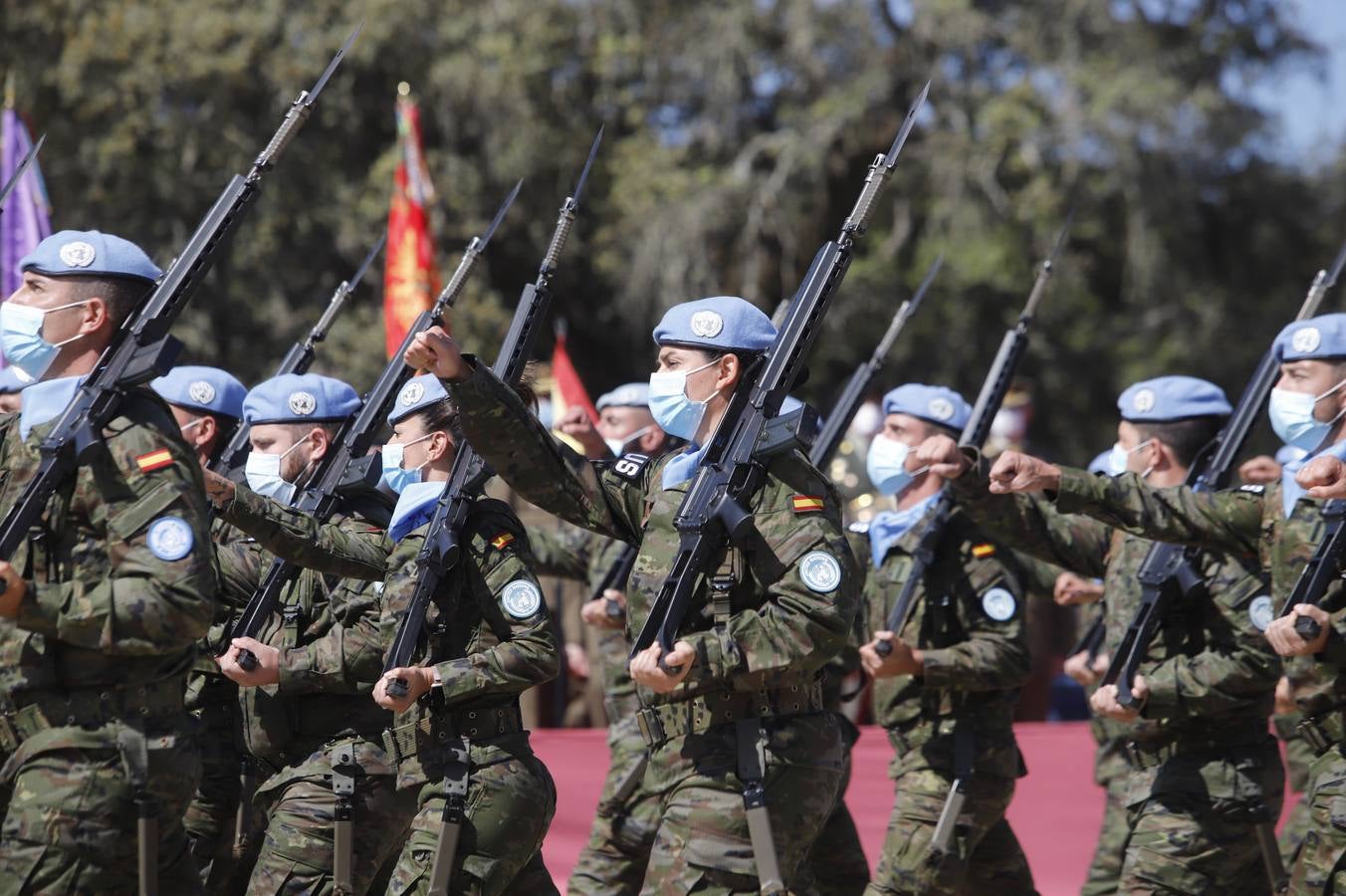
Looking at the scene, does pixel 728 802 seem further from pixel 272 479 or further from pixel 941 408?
pixel 941 408

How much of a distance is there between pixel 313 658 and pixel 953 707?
277 cm

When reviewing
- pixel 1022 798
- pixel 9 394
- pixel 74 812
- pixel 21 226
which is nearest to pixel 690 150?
pixel 21 226

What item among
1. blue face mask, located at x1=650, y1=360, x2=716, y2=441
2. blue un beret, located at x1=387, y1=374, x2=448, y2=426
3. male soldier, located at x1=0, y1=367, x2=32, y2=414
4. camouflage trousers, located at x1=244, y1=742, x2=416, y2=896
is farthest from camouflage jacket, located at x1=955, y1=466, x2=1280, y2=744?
male soldier, located at x1=0, y1=367, x2=32, y2=414

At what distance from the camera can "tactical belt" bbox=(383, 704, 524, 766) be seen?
5.91 meters

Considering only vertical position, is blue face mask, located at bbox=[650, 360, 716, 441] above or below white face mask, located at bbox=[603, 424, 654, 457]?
below

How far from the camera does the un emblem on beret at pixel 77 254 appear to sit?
5.00 m

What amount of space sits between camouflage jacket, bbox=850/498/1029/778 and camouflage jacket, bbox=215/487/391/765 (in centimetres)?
232

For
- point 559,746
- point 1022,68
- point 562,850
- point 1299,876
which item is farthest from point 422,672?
point 1022,68

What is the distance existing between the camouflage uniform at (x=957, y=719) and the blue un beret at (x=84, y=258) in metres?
3.64

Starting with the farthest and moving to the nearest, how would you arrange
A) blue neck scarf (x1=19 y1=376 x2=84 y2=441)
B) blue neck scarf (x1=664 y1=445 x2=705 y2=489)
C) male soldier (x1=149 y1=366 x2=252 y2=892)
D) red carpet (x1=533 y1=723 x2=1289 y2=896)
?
red carpet (x1=533 y1=723 x2=1289 y2=896) → male soldier (x1=149 y1=366 x2=252 y2=892) → blue neck scarf (x1=664 y1=445 x2=705 y2=489) → blue neck scarf (x1=19 y1=376 x2=84 y2=441)

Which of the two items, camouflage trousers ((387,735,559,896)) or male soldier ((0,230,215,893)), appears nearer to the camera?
male soldier ((0,230,215,893))

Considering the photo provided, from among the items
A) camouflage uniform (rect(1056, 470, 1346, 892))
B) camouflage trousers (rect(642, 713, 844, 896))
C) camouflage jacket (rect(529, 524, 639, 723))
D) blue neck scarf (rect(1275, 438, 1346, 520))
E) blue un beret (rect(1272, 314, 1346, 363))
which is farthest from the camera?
camouflage jacket (rect(529, 524, 639, 723))

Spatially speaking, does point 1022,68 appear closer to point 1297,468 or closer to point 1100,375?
point 1100,375

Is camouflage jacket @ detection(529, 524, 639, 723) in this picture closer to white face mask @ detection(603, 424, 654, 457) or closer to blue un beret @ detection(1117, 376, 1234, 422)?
white face mask @ detection(603, 424, 654, 457)
